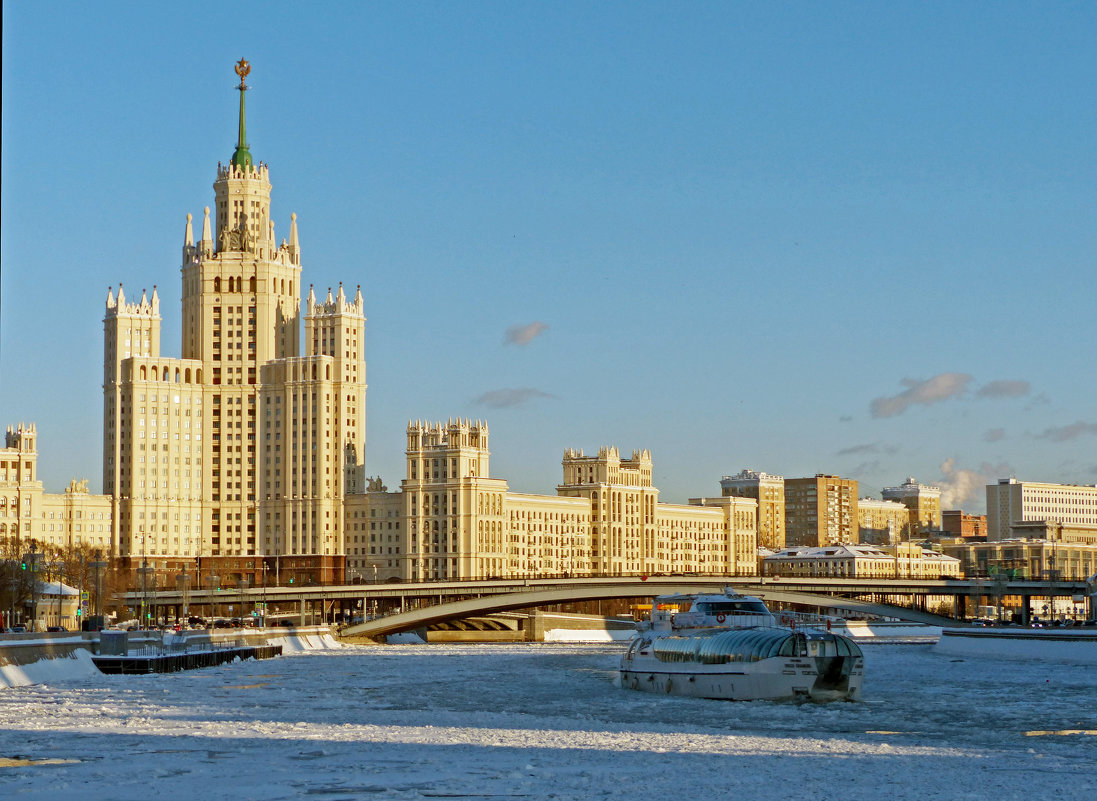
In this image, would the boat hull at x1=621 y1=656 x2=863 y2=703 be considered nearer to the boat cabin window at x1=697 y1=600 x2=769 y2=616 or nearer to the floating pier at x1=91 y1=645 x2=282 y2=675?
the boat cabin window at x1=697 y1=600 x2=769 y2=616

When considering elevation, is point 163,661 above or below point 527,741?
below

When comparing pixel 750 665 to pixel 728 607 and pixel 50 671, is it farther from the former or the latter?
pixel 50 671

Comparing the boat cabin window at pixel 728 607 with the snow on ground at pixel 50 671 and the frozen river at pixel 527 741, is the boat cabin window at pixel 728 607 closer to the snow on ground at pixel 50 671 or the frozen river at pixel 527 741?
the frozen river at pixel 527 741

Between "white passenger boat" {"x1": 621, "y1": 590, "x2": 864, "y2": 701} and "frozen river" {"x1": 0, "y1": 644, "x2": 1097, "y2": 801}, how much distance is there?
6.75ft

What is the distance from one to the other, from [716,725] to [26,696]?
34.9m

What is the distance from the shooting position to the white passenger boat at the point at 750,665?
89.6 m

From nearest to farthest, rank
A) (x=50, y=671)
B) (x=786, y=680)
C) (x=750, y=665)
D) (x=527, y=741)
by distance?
(x=527, y=741) → (x=786, y=680) → (x=750, y=665) → (x=50, y=671)

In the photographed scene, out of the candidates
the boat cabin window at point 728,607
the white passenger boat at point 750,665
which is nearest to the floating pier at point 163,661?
the white passenger boat at point 750,665

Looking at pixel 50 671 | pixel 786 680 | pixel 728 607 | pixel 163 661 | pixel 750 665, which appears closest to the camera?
pixel 786 680

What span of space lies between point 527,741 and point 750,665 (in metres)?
25.7

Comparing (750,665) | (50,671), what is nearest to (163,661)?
(50,671)

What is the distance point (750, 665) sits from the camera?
90.6 m

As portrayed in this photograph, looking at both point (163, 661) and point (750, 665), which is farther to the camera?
point (163, 661)

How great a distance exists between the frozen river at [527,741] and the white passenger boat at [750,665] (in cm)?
206
